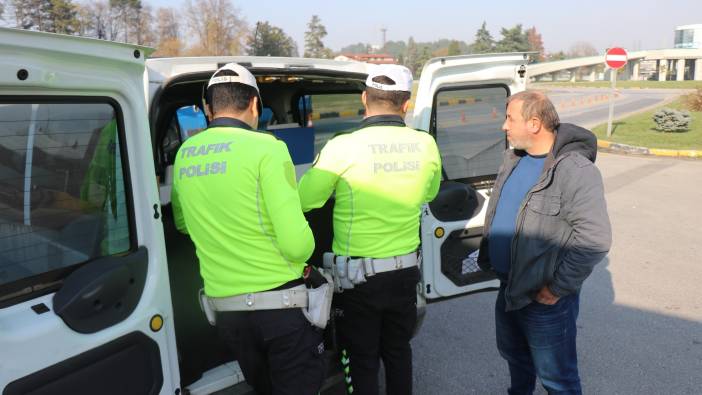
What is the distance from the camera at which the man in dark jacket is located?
2.25 m

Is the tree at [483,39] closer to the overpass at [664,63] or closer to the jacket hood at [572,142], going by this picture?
the overpass at [664,63]

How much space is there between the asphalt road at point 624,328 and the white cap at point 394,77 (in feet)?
6.39

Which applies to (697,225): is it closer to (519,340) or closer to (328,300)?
(519,340)

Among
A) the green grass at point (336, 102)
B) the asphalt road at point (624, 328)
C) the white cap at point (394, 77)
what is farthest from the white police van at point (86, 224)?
the green grass at point (336, 102)

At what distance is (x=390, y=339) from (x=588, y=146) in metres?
1.33

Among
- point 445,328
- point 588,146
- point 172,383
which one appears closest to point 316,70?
point 588,146

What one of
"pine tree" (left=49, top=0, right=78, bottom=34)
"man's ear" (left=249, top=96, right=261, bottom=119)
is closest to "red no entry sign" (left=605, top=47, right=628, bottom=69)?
"man's ear" (left=249, top=96, right=261, bottom=119)

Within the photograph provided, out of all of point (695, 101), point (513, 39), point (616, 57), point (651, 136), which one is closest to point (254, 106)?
point (616, 57)

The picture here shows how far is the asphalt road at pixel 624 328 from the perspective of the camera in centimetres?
335

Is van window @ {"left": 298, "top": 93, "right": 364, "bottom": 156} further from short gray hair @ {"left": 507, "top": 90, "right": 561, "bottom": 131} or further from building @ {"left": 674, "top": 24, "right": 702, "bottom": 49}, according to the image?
building @ {"left": 674, "top": 24, "right": 702, "bottom": 49}

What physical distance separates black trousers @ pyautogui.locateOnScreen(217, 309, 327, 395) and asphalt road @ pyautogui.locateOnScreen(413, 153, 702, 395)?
1374mm

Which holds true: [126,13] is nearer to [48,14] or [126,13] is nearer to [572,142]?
[48,14]

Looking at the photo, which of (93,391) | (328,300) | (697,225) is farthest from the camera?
(697,225)

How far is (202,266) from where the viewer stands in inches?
86.0
